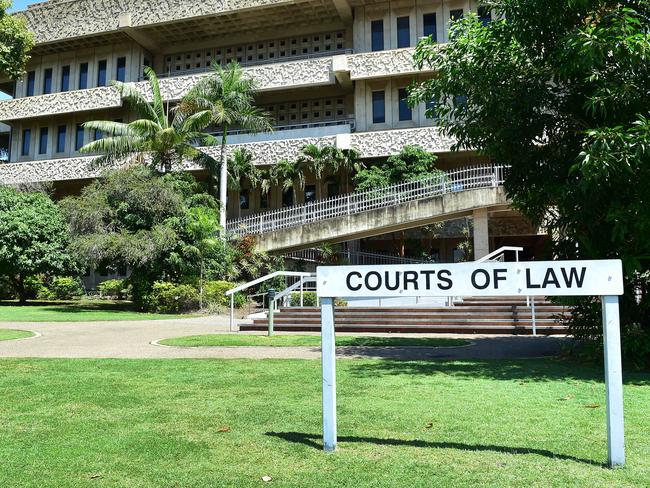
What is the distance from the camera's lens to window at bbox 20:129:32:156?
38.4 meters

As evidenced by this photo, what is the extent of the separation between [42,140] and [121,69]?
7.36 m

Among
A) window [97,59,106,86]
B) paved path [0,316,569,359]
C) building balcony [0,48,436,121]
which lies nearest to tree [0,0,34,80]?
building balcony [0,48,436,121]

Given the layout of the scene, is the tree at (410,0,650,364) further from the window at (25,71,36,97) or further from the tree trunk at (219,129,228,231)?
the window at (25,71,36,97)

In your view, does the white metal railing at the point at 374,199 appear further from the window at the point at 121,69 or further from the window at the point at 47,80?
the window at the point at 47,80

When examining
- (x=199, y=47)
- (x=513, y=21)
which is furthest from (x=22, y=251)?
(x=513, y=21)

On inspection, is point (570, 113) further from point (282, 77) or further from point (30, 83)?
point (30, 83)

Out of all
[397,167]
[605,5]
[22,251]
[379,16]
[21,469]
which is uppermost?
[379,16]

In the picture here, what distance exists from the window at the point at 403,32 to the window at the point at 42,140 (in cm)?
2370

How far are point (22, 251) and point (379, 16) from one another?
2157 centimetres

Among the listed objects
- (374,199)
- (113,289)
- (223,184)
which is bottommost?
(113,289)

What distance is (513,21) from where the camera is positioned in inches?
339

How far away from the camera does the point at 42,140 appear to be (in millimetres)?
38094

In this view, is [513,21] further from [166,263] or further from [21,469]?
[166,263]

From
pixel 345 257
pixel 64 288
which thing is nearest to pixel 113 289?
pixel 64 288
